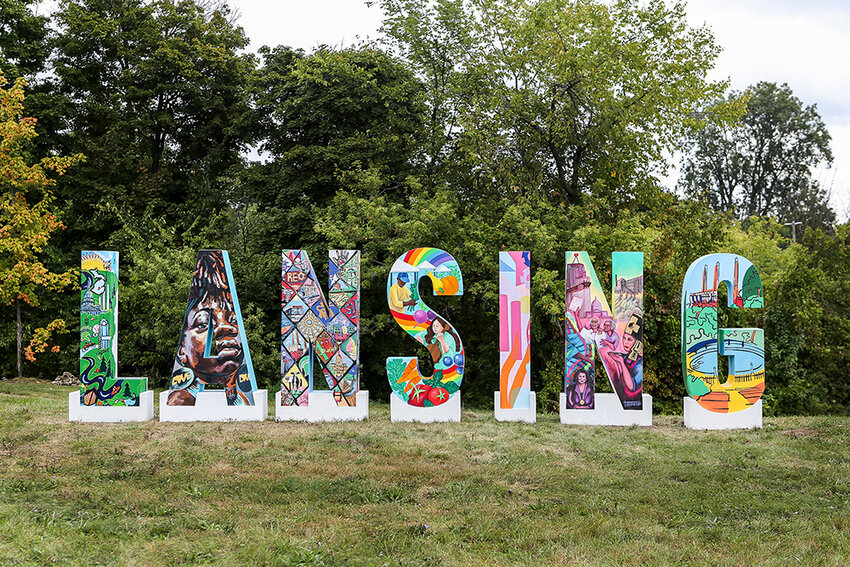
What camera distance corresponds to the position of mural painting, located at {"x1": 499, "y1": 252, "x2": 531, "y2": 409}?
10.7 metres

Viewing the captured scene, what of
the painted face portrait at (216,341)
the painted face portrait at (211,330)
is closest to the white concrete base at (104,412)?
the painted face portrait at (211,330)

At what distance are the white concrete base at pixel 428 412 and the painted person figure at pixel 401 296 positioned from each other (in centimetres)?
143

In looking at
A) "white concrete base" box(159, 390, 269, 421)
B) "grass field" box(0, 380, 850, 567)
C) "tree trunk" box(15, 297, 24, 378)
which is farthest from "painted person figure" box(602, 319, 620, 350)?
"tree trunk" box(15, 297, 24, 378)

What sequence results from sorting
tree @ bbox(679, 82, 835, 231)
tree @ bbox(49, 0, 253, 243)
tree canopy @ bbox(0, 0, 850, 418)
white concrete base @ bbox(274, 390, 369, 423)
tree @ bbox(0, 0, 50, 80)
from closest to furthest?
white concrete base @ bbox(274, 390, 369, 423)
tree canopy @ bbox(0, 0, 850, 418)
tree @ bbox(0, 0, 50, 80)
tree @ bbox(49, 0, 253, 243)
tree @ bbox(679, 82, 835, 231)

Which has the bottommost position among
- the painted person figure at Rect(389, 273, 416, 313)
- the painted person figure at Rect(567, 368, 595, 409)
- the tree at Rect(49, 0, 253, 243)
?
the painted person figure at Rect(567, 368, 595, 409)

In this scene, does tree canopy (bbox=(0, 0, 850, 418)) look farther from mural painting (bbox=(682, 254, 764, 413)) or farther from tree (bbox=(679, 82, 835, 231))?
tree (bbox=(679, 82, 835, 231))

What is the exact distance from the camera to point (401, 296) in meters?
10.7

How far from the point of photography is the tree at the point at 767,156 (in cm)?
3653

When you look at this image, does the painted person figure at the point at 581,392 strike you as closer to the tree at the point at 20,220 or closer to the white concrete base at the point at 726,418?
the white concrete base at the point at 726,418

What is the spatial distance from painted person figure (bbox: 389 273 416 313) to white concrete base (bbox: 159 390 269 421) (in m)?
2.65

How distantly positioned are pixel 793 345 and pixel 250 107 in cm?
1608

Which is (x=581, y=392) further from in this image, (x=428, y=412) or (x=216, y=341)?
(x=216, y=341)

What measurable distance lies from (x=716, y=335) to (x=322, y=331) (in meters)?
6.09

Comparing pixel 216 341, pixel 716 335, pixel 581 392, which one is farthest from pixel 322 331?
pixel 716 335
